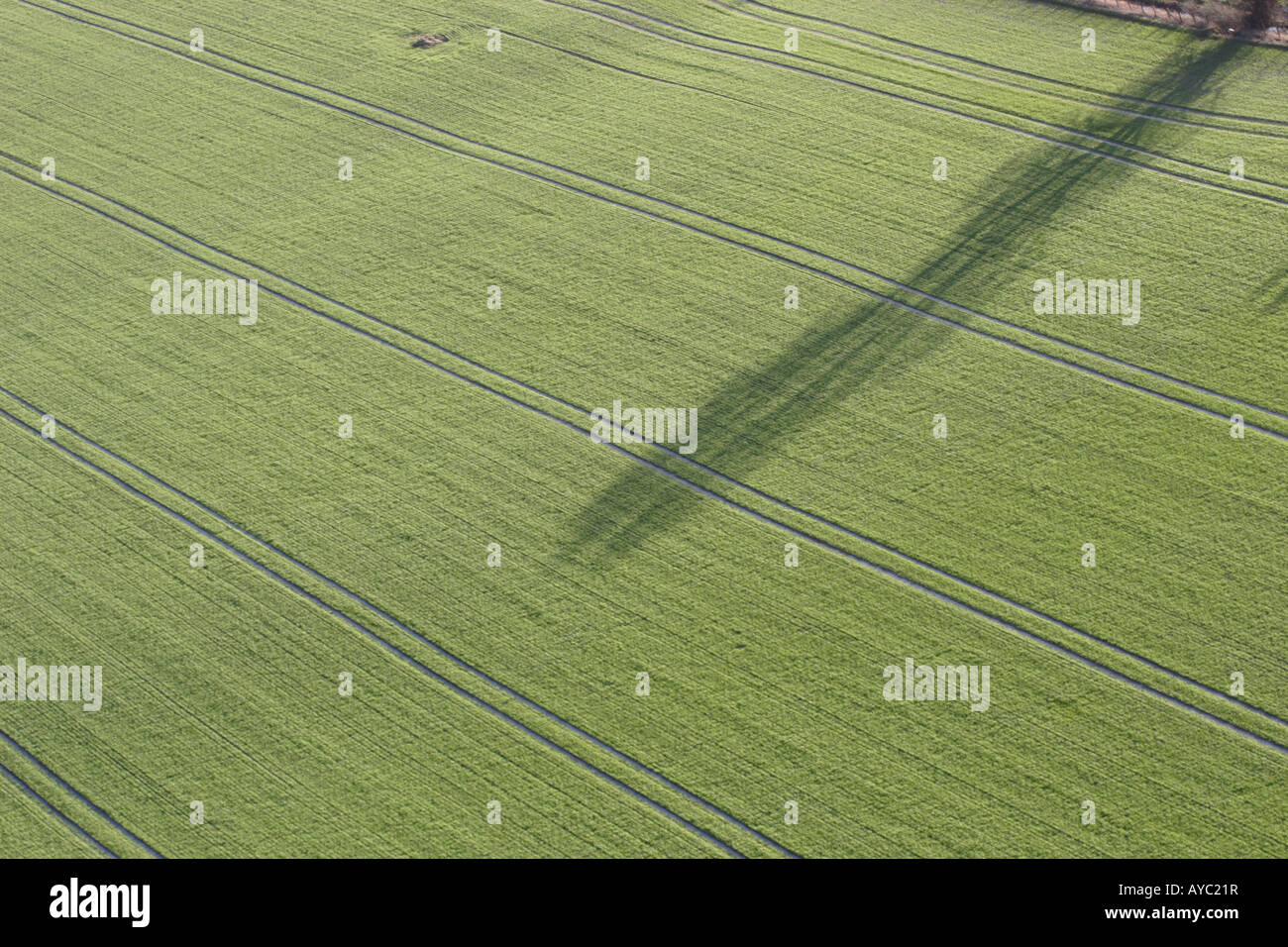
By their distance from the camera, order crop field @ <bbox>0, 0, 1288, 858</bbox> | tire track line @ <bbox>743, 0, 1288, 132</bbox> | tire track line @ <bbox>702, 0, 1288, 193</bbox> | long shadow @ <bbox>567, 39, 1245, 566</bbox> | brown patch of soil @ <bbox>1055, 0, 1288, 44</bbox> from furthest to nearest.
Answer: brown patch of soil @ <bbox>1055, 0, 1288, 44</bbox>
tire track line @ <bbox>743, 0, 1288, 132</bbox>
tire track line @ <bbox>702, 0, 1288, 193</bbox>
long shadow @ <bbox>567, 39, 1245, 566</bbox>
crop field @ <bbox>0, 0, 1288, 858</bbox>

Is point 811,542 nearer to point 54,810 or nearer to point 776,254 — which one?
point 776,254

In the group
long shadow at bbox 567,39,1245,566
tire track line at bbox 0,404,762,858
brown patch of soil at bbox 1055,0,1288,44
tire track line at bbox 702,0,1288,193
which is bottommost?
tire track line at bbox 0,404,762,858

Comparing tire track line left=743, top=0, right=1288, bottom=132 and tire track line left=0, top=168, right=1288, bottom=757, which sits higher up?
tire track line left=743, top=0, right=1288, bottom=132

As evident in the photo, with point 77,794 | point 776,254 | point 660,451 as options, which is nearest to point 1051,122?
point 776,254

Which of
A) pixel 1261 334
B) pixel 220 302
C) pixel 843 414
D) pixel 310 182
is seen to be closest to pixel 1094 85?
pixel 1261 334

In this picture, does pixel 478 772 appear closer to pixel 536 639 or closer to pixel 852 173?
pixel 536 639

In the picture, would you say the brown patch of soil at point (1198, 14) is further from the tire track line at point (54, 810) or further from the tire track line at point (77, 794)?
the tire track line at point (54, 810)

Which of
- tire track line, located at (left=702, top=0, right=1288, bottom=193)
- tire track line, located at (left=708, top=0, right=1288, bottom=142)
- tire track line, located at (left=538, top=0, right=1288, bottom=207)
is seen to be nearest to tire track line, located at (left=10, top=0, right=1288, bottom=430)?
tire track line, located at (left=538, top=0, right=1288, bottom=207)

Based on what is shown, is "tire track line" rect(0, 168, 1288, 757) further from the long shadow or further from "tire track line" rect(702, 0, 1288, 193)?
"tire track line" rect(702, 0, 1288, 193)
